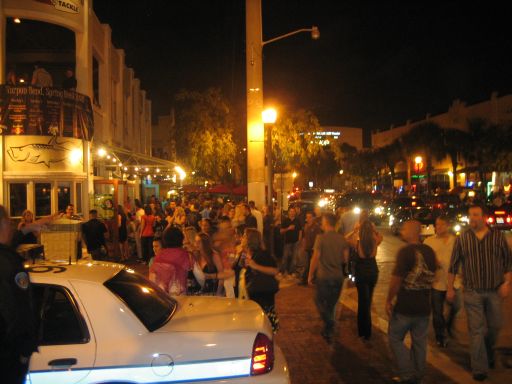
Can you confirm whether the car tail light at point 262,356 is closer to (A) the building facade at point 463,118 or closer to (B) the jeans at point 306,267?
(B) the jeans at point 306,267

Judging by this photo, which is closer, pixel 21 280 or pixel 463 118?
pixel 21 280

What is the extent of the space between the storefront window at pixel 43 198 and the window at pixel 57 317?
16.8 meters

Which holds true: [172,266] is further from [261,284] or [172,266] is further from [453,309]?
[453,309]

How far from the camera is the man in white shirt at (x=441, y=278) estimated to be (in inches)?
284

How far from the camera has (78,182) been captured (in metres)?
20.7

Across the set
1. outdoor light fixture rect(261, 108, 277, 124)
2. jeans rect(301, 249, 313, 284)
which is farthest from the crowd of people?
outdoor light fixture rect(261, 108, 277, 124)

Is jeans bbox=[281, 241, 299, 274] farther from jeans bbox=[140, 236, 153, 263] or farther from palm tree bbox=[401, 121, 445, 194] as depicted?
palm tree bbox=[401, 121, 445, 194]

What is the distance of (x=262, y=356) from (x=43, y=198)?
17.6 meters

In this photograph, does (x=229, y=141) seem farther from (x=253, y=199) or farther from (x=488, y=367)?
(x=488, y=367)

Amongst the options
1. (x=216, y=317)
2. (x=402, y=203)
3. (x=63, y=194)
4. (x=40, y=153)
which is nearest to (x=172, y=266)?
(x=216, y=317)

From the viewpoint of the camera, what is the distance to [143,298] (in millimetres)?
4500

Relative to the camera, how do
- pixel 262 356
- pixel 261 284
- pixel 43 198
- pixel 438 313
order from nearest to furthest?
1. pixel 262 356
2. pixel 261 284
3. pixel 438 313
4. pixel 43 198

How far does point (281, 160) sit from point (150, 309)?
2128 centimetres

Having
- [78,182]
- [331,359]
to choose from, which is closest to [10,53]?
[78,182]
